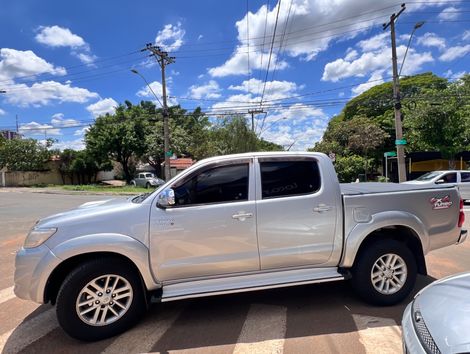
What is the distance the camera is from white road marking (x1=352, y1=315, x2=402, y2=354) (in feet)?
10.6

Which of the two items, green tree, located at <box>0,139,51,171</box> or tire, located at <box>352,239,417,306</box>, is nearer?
tire, located at <box>352,239,417,306</box>

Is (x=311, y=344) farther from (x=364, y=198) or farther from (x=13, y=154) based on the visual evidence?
(x=13, y=154)

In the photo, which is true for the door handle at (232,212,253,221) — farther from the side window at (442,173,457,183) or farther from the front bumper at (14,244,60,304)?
the side window at (442,173,457,183)

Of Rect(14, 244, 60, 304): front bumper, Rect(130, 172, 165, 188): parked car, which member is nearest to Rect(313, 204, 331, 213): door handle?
Rect(14, 244, 60, 304): front bumper

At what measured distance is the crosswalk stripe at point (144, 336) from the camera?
341 centimetres

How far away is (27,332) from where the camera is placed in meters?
3.81

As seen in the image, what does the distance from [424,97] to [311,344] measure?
25573 millimetres

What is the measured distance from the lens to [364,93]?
177 feet

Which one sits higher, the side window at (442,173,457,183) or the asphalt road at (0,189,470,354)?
the side window at (442,173,457,183)

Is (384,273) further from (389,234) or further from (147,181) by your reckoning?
(147,181)

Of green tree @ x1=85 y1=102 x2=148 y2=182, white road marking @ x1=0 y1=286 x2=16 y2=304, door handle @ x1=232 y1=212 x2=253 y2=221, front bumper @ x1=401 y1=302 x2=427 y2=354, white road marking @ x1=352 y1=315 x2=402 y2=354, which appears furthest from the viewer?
green tree @ x1=85 y1=102 x2=148 y2=182

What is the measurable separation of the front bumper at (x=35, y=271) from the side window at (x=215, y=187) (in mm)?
1411

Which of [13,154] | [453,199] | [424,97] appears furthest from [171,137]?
[453,199]

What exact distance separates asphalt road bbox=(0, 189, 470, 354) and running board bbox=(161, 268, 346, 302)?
405 mm
